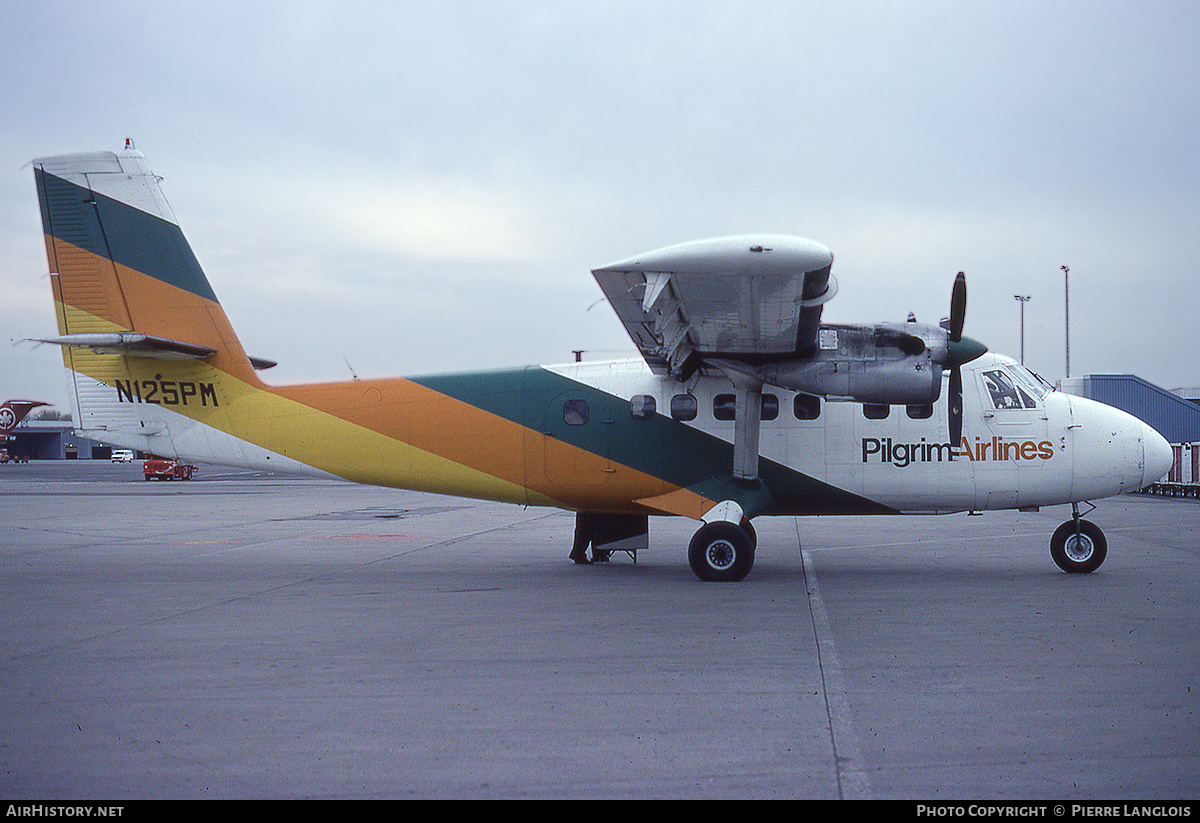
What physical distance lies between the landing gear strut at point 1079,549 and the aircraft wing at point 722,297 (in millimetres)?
4415

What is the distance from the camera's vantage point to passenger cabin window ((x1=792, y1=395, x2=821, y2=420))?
12.0 meters

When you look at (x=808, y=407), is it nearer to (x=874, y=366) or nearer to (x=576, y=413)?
(x=874, y=366)

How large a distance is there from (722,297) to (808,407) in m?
3.32

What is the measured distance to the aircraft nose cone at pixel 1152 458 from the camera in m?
11.6

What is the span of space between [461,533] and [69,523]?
10.0 meters

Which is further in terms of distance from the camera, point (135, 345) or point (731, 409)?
point (731, 409)

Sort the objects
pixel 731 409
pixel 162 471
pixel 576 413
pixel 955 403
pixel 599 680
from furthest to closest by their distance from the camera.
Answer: pixel 162 471 < pixel 576 413 < pixel 731 409 < pixel 955 403 < pixel 599 680

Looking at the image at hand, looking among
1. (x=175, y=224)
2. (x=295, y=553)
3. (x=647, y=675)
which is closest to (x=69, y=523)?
(x=295, y=553)

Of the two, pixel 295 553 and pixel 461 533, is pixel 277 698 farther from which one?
pixel 461 533

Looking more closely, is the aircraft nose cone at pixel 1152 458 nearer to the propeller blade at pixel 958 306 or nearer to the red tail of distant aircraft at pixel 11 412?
the propeller blade at pixel 958 306

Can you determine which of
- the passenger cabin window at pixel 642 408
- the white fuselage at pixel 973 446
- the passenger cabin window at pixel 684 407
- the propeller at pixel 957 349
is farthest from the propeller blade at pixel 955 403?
the passenger cabin window at pixel 642 408

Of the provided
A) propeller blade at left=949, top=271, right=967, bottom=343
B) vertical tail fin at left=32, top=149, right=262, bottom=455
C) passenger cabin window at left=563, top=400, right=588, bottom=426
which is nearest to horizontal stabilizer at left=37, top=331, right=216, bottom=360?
vertical tail fin at left=32, top=149, right=262, bottom=455

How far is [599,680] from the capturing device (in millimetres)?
6137

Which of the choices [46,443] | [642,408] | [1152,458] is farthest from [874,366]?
[46,443]
